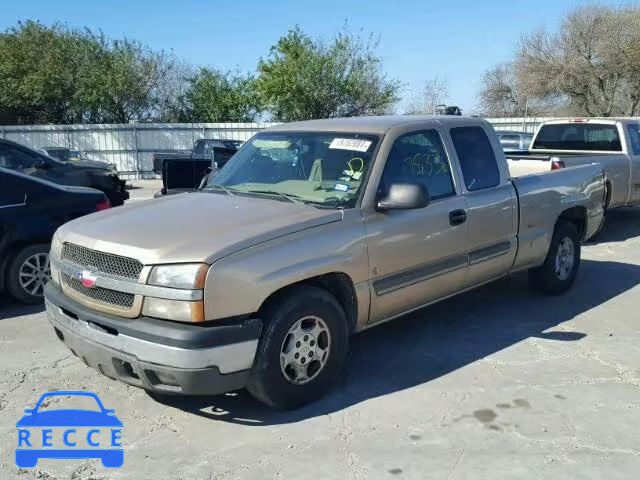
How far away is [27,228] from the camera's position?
646 centimetres

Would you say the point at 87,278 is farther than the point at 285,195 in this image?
No

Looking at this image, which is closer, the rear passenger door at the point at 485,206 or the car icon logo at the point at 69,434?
the car icon logo at the point at 69,434

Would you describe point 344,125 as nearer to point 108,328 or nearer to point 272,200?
point 272,200

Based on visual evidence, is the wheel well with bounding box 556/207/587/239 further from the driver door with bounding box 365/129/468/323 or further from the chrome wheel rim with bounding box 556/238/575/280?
the driver door with bounding box 365/129/468/323

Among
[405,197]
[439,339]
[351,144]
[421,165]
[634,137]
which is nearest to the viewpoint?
[405,197]

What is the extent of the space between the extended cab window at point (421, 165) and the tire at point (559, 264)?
198 centimetres

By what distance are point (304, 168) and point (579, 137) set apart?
7650 mm

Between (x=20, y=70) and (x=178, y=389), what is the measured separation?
32.3m

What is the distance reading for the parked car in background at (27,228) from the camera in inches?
251

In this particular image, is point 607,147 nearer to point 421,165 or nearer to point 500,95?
point 421,165

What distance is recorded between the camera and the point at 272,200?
453cm

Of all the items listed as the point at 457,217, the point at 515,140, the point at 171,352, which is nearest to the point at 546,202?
the point at 457,217

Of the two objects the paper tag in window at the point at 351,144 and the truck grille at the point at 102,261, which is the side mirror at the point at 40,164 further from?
the paper tag in window at the point at 351,144

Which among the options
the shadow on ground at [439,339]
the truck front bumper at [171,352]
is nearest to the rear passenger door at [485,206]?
the shadow on ground at [439,339]
